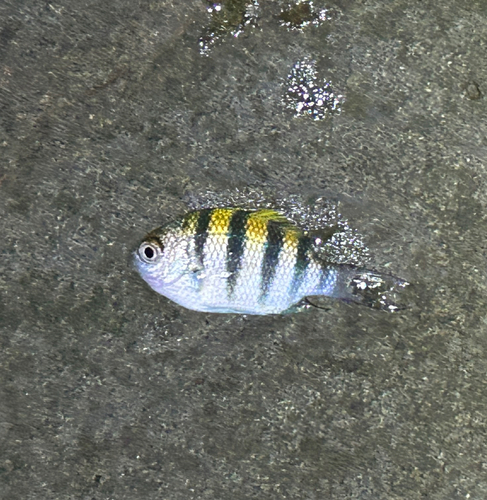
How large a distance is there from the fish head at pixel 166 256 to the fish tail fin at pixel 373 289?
28.6 inches

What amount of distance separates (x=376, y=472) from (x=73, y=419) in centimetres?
150

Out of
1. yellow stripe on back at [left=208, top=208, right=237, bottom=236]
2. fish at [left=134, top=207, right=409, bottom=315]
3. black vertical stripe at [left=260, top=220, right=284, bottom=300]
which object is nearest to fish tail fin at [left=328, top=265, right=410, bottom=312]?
fish at [left=134, top=207, right=409, bottom=315]

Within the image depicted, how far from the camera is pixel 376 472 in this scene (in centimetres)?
222

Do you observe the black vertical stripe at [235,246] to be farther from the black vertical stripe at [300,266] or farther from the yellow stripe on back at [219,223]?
the black vertical stripe at [300,266]

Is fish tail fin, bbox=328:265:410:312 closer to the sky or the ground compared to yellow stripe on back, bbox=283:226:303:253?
closer to the ground

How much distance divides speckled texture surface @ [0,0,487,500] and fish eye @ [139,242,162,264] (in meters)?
0.13

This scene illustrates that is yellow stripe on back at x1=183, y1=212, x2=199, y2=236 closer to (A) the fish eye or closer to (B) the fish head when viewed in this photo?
(B) the fish head

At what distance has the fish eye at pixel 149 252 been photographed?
6.68 ft

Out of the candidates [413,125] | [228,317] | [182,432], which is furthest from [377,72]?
[182,432]

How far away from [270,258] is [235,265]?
0.16 m

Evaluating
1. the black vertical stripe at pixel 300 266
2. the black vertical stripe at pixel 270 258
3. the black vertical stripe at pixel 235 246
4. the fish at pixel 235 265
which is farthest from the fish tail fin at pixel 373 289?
the black vertical stripe at pixel 235 246

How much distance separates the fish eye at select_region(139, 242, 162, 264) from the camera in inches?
80.1

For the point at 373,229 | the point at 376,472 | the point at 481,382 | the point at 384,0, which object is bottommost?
the point at 376,472

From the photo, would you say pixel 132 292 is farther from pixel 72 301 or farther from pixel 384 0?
pixel 384 0
